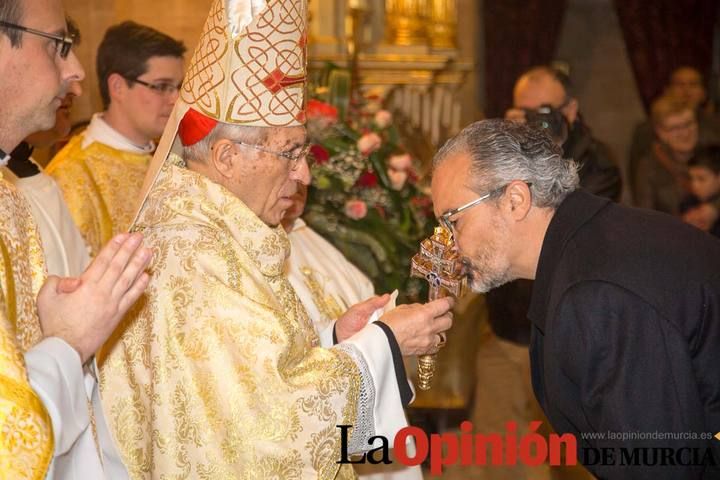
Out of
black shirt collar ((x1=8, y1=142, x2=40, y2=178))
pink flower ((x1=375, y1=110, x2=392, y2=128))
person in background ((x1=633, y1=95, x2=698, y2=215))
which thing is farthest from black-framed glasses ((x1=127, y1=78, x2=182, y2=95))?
person in background ((x1=633, y1=95, x2=698, y2=215))

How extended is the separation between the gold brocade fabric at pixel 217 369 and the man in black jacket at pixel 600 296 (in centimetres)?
56

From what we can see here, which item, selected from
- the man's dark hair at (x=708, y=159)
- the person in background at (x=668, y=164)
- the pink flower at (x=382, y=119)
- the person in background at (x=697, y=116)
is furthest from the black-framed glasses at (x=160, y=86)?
the person in background at (x=697, y=116)

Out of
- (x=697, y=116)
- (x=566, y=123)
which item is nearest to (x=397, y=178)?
(x=566, y=123)

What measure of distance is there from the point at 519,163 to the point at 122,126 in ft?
8.61

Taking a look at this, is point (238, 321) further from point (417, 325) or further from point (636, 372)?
point (636, 372)

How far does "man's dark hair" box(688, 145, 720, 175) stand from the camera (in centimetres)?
722

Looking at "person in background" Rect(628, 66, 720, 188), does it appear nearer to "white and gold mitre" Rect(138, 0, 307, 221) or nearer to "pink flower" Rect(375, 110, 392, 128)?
"pink flower" Rect(375, 110, 392, 128)

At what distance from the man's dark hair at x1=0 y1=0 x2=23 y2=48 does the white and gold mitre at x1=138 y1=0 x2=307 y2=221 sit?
652mm

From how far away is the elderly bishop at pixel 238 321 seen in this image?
8.67ft

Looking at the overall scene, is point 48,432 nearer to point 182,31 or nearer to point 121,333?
point 121,333

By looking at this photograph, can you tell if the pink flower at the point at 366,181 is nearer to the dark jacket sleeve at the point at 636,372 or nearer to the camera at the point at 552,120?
the camera at the point at 552,120

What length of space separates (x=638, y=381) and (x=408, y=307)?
0.76 m

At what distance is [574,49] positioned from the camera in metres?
12.4

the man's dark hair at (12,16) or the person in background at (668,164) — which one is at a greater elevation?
the man's dark hair at (12,16)
